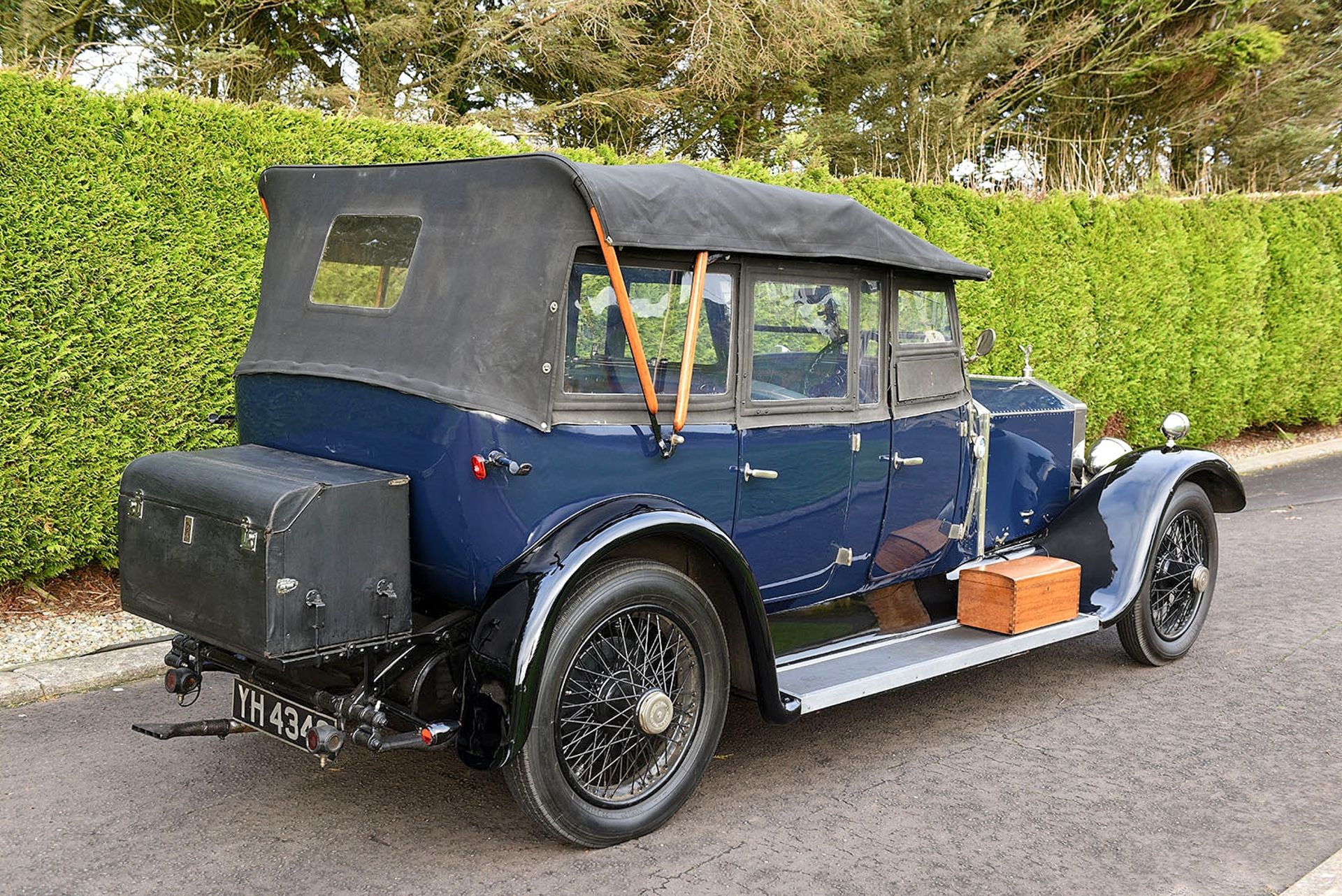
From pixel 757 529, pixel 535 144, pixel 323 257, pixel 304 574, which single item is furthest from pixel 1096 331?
pixel 304 574

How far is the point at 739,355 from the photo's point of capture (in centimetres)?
402

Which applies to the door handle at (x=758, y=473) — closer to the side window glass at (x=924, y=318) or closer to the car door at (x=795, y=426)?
the car door at (x=795, y=426)

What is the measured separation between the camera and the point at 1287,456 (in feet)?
40.4

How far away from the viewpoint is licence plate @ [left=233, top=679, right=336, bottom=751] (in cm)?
341

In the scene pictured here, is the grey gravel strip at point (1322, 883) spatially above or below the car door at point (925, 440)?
below

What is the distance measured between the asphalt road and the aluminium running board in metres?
0.32

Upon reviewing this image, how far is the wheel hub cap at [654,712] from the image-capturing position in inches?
140

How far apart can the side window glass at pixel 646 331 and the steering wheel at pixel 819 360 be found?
42cm

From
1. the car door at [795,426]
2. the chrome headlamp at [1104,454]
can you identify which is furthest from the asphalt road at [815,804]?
the chrome headlamp at [1104,454]

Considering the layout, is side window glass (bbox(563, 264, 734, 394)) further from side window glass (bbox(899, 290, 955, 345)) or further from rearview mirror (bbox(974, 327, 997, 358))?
rearview mirror (bbox(974, 327, 997, 358))

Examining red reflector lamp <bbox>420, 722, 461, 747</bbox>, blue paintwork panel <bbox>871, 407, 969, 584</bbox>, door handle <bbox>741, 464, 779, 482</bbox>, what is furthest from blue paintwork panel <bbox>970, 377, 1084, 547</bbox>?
red reflector lamp <bbox>420, 722, 461, 747</bbox>

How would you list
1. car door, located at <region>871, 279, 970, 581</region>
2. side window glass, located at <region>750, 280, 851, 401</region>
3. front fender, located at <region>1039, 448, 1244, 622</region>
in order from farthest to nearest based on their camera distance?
front fender, located at <region>1039, 448, 1244, 622</region> → car door, located at <region>871, 279, 970, 581</region> → side window glass, located at <region>750, 280, 851, 401</region>

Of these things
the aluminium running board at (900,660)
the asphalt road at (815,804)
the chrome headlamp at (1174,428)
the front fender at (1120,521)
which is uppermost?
the chrome headlamp at (1174,428)

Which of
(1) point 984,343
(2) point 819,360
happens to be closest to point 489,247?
(2) point 819,360
